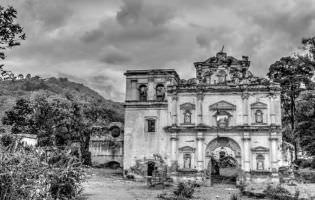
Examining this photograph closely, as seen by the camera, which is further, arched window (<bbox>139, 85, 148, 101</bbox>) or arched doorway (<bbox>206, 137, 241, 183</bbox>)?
arched window (<bbox>139, 85, 148, 101</bbox>)

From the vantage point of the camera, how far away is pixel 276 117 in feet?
99.5

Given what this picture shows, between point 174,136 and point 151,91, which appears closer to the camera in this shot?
point 174,136

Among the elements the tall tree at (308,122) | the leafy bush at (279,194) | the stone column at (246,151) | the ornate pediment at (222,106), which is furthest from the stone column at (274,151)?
the tall tree at (308,122)

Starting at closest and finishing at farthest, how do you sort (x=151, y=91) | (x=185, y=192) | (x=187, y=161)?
(x=185, y=192) < (x=187, y=161) < (x=151, y=91)

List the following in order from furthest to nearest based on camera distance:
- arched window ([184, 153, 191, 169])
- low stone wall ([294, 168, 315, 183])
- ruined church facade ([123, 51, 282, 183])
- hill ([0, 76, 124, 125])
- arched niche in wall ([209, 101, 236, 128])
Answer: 1. hill ([0, 76, 124, 125])
2. arched niche in wall ([209, 101, 236, 128])
3. arched window ([184, 153, 191, 169])
4. ruined church facade ([123, 51, 282, 183])
5. low stone wall ([294, 168, 315, 183])

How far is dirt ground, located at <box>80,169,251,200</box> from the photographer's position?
70.6 ft

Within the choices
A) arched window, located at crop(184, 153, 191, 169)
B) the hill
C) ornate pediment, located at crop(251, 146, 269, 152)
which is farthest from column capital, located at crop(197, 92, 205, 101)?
the hill

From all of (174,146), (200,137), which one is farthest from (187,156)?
(200,137)

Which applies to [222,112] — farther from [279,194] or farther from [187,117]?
[279,194]

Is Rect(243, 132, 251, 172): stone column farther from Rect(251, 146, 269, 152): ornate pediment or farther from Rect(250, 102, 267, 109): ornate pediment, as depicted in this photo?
Rect(250, 102, 267, 109): ornate pediment

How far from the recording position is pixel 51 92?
2357 inches

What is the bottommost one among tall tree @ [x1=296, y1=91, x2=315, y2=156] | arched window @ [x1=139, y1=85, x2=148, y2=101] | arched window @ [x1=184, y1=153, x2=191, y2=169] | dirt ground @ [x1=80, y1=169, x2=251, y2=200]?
dirt ground @ [x1=80, y1=169, x2=251, y2=200]

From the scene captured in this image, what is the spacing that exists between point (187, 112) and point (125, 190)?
957cm

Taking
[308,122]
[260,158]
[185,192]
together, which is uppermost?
[308,122]
